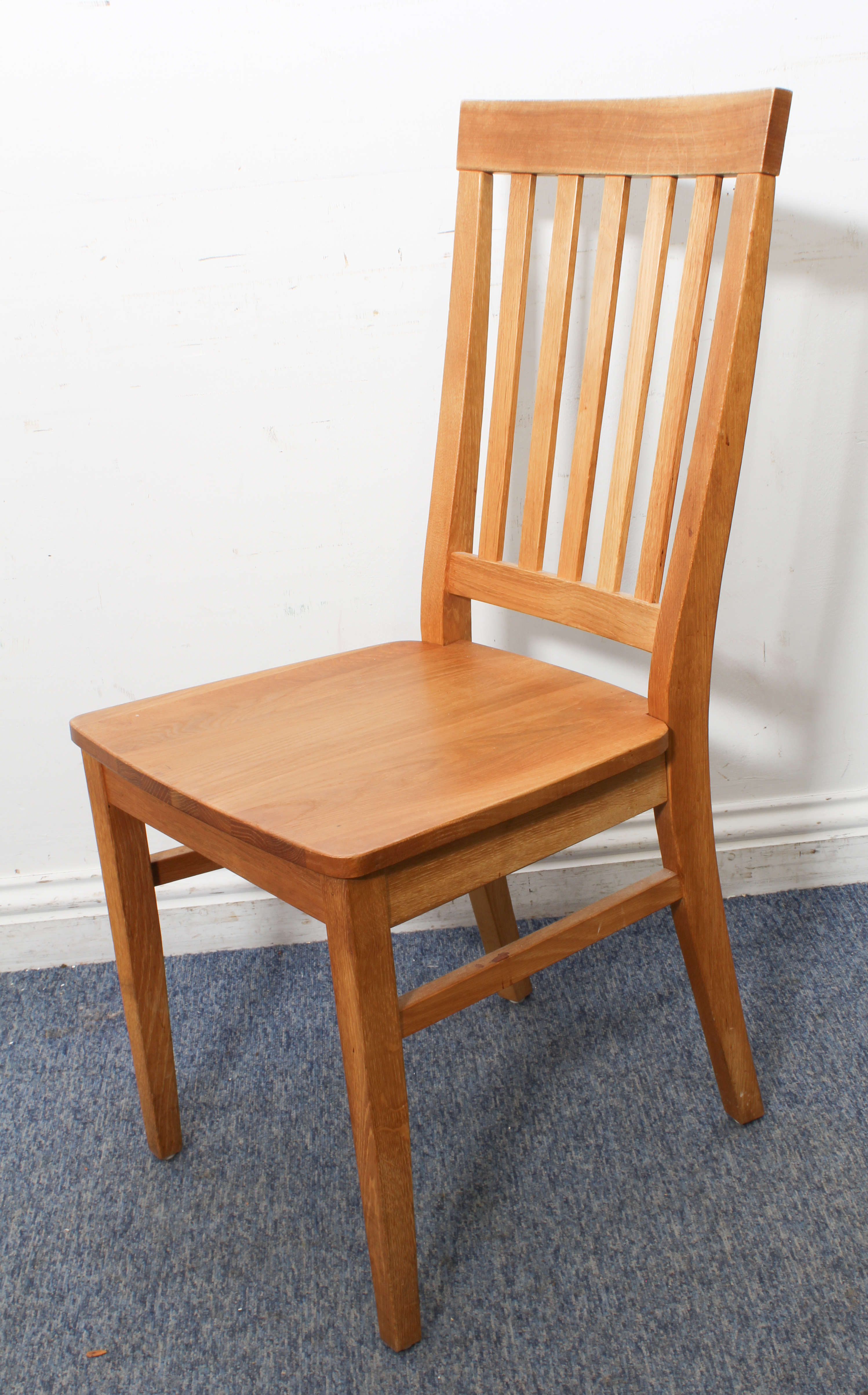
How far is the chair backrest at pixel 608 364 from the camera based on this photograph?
79cm

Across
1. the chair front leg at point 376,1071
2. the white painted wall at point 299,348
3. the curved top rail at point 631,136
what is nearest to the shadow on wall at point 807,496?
the white painted wall at point 299,348

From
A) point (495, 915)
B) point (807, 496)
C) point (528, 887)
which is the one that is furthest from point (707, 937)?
point (807, 496)

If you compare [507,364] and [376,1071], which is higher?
[507,364]

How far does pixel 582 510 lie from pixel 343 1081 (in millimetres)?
667

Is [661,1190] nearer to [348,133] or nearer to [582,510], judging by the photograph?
[582,510]

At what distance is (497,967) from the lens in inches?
31.0

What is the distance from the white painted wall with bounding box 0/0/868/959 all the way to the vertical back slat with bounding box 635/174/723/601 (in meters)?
0.30

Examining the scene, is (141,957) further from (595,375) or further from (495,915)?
(595,375)

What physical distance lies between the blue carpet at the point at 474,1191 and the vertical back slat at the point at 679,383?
548 millimetres

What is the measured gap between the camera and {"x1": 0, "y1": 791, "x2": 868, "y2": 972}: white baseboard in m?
1.35

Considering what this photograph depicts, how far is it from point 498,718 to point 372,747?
0.11m

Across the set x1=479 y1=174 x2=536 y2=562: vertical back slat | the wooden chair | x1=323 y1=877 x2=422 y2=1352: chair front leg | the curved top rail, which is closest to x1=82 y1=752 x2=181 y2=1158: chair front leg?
the wooden chair

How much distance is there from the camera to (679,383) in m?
0.86

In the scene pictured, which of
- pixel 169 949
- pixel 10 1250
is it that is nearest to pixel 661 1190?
pixel 10 1250
